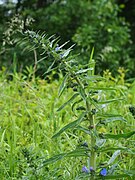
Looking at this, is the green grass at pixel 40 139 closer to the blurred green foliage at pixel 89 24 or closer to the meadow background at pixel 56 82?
the meadow background at pixel 56 82

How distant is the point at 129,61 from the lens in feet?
23.8

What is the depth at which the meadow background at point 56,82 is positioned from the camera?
175cm

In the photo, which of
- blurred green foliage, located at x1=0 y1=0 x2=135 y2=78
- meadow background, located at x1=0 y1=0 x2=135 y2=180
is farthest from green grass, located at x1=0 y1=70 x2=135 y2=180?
blurred green foliage, located at x1=0 y1=0 x2=135 y2=78

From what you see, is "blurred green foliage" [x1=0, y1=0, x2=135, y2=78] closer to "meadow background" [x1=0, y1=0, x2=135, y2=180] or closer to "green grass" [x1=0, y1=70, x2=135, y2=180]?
"meadow background" [x1=0, y1=0, x2=135, y2=180]

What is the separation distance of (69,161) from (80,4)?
5276 millimetres

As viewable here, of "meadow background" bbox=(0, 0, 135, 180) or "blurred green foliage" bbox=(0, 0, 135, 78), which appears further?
"blurred green foliage" bbox=(0, 0, 135, 78)

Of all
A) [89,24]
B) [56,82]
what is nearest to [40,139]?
[56,82]

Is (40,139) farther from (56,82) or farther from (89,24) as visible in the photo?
(89,24)

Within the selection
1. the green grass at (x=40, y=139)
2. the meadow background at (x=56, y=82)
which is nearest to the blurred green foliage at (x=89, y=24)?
the meadow background at (x=56, y=82)

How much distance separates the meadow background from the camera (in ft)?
5.75

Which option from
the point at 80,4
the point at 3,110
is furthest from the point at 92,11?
the point at 3,110

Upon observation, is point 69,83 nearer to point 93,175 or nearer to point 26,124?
point 93,175

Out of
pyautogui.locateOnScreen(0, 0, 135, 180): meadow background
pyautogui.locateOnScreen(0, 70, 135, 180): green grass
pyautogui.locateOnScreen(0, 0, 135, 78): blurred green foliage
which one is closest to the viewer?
pyautogui.locateOnScreen(0, 0, 135, 180): meadow background

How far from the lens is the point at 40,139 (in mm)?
2533
